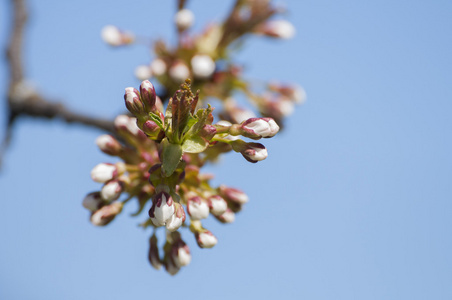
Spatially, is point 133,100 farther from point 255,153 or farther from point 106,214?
point 106,214

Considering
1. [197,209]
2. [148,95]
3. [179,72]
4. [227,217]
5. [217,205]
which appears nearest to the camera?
[148,95]

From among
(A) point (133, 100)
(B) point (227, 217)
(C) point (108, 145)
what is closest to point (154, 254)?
(B) point (227, 217)

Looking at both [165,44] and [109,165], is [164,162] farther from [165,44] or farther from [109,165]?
[165,44]

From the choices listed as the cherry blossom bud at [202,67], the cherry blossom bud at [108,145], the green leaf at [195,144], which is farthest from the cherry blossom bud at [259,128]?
the cherry blossom bud at [202,67]

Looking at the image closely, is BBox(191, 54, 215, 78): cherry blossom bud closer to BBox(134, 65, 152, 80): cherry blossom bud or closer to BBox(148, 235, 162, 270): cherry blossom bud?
BBox(134, 65, 152, 80): cherry blossom bud

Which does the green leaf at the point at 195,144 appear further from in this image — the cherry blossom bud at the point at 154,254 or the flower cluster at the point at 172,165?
the cherry blossom bud at the point at 154,254
